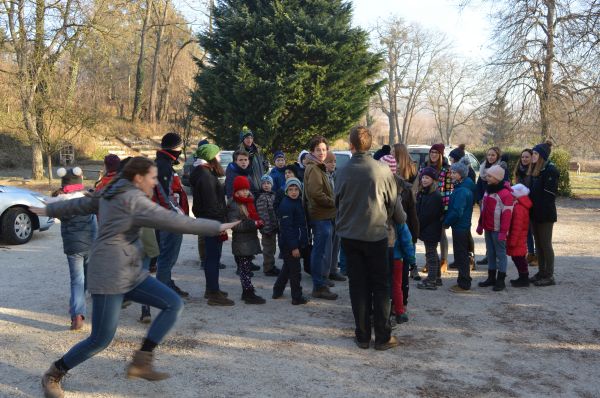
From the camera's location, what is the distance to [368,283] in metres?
4.76

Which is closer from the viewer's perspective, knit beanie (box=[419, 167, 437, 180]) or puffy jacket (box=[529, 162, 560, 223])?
knit beanie (box=[419, 167, 437, 180])

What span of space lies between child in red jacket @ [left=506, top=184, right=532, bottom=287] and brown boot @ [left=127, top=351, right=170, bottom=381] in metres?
4.87

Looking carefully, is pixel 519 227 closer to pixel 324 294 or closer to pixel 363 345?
pixel 324 294

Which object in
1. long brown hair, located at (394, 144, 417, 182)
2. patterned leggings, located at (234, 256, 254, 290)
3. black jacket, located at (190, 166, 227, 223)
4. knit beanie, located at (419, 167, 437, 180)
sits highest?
long brown hair, located at (394, 144, 417, 182)

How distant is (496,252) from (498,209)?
566mm

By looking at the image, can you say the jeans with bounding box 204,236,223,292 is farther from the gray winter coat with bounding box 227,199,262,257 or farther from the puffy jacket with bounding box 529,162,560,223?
the puffy jacket with bounding box 529,162,560,223

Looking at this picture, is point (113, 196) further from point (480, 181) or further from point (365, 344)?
point (480, 181)

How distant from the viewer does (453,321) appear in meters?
5.54

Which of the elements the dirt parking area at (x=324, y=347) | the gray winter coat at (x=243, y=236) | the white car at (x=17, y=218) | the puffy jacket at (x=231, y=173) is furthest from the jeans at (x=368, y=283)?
the white car at (x=17, y=218)

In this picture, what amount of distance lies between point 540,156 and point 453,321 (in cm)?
296

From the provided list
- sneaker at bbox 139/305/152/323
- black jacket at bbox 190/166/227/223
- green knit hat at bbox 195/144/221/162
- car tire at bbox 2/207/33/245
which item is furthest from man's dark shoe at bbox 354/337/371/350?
car tire at bbox 2/207/33/245

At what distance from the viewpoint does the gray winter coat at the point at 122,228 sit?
3514 millimetres

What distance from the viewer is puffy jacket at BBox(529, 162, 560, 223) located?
271 inches

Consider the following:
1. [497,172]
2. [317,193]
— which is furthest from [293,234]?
[497,172]
